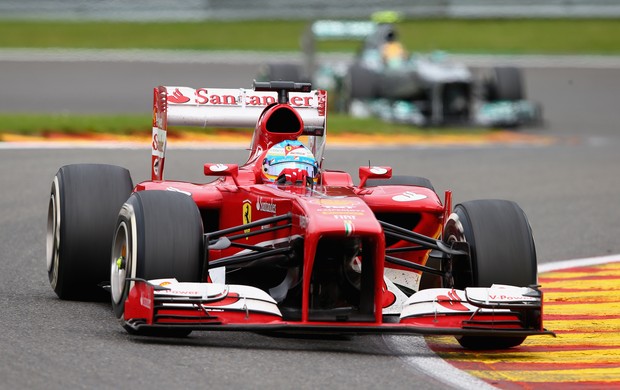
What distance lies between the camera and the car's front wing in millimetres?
6852

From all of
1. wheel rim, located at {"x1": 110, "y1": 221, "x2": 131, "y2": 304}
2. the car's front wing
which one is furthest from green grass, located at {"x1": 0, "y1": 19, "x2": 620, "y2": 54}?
the car's front wing

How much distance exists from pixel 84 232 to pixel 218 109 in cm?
174

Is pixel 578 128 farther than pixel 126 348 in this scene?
Yes

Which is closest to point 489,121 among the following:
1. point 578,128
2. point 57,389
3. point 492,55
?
point 578,128

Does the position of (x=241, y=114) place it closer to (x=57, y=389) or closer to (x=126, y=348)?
(x=126, y=348)

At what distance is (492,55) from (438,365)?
81.8 ft

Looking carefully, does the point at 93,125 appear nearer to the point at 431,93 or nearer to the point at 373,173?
the point at 431,93

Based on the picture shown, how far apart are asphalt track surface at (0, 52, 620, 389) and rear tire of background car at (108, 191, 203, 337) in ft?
1.14

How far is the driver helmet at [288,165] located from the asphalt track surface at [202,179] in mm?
1251

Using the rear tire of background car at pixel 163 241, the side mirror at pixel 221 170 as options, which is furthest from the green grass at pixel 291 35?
the rear tire of background car at pixel 163 241

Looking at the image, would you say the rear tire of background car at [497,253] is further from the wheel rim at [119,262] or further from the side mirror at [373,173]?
the wheel rim at [119,262]

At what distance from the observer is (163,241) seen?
708 cm

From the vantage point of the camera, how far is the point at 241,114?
9.60m

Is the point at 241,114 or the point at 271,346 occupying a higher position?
the point at 241,114
